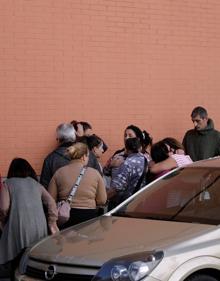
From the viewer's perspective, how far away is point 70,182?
820 cm

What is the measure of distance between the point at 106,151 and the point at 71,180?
10.1ft

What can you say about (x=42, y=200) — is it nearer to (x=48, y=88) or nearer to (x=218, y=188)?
(x=218, y=188)

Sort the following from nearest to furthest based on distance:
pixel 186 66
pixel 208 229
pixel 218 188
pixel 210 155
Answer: pixel 208 229, pixel 218 188, pixel 210 155, pixel 186 66

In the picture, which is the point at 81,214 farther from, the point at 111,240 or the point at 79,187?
the point at 111,240

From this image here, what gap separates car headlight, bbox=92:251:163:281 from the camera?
19.5 feet

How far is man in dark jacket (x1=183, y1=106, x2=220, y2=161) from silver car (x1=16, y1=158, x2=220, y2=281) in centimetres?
329

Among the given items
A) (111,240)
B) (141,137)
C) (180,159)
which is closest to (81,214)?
(180,159)

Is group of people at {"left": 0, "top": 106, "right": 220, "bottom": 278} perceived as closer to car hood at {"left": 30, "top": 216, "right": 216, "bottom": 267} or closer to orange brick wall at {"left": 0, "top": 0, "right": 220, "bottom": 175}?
car hood at {"left": 30, "top": 216, "right": 216, "bottom": 267}

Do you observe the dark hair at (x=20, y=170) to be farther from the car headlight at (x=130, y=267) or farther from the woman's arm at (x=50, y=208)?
the car headlight at (x=130, y=267)

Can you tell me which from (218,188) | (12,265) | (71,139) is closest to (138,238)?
(218,188)

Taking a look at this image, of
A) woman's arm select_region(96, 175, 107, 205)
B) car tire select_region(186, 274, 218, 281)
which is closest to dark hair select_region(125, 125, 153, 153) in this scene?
woman's arm select_region(96, 175, 107, 205)

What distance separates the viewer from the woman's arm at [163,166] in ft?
29.2

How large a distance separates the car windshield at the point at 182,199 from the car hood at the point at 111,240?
8.6 inches

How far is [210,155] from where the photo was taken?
11.2 m
